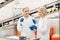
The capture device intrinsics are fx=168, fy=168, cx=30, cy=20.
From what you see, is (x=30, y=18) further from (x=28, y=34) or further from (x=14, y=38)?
(x=14, y=38)

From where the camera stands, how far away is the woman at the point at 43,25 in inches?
72.4

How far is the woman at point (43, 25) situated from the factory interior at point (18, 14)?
4 centimetres

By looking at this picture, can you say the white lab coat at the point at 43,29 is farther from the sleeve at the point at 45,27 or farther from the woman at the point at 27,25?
the woman at the point at 27,25

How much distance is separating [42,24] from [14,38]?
46cm

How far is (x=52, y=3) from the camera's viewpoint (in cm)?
183

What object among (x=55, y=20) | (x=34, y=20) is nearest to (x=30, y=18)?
(x=34, y=20)

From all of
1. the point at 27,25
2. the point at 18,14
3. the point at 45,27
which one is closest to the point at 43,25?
the point at 45,27

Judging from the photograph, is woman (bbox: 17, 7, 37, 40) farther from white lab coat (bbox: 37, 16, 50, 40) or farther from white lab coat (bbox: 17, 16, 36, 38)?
white lab coat (bbox: 37, 16, 50, 40)

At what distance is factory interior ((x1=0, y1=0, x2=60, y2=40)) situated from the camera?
5.95 feet

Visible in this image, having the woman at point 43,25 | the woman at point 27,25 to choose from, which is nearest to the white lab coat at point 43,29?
the woman at point 43,25

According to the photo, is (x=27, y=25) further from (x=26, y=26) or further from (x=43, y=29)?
(x=43, y=29)

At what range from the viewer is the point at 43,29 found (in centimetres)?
186

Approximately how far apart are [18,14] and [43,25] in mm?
452

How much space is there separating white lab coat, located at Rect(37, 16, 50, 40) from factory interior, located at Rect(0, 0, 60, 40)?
4 centimetres
